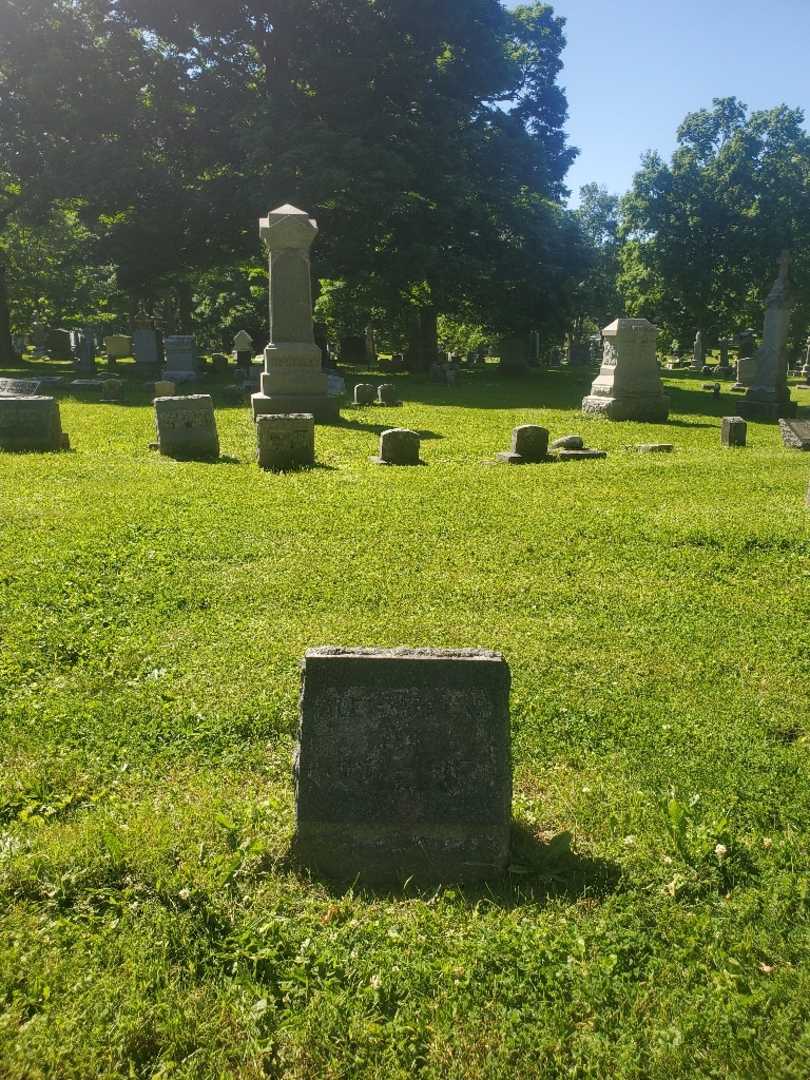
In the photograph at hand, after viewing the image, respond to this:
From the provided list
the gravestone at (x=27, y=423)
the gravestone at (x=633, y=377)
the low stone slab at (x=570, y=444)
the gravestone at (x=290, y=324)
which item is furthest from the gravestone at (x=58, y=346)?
the low stone slab at (x=570, y=444)

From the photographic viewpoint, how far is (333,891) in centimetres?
299

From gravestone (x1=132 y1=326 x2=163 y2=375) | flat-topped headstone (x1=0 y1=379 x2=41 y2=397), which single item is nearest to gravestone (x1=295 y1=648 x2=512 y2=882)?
flat-topped headstone (x1=0 y1=379 x2=41 y2=397)

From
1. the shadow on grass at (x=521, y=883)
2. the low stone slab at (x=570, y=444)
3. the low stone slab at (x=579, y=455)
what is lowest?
the shadow on grass at (x=521, y=883)

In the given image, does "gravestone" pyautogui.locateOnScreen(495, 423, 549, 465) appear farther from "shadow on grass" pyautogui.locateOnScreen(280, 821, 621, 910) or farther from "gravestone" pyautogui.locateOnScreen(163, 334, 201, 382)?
"gravestone" pyautogui.locateOnScreen(163, 334, 201, 382)

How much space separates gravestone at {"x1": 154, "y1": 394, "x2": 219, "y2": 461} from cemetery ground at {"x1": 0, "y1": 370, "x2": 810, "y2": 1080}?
3.88 meters

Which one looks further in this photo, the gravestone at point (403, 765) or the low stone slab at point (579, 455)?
the low stone slab at point (579, 455)

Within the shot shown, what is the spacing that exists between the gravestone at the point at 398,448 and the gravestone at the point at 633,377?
754 centimetres

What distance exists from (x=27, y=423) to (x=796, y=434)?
42.0 ft

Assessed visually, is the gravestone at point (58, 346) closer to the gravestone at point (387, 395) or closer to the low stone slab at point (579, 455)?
the gravestone at point (387, 395)

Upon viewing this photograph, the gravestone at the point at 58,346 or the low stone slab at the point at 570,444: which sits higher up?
the gravestone at the point at 58,346

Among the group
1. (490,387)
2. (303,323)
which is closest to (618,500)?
(303,323)

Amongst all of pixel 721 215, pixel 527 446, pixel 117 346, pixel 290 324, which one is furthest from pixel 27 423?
pixel 721 215

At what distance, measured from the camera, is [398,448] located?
11.6m

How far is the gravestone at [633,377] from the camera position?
689 inches
